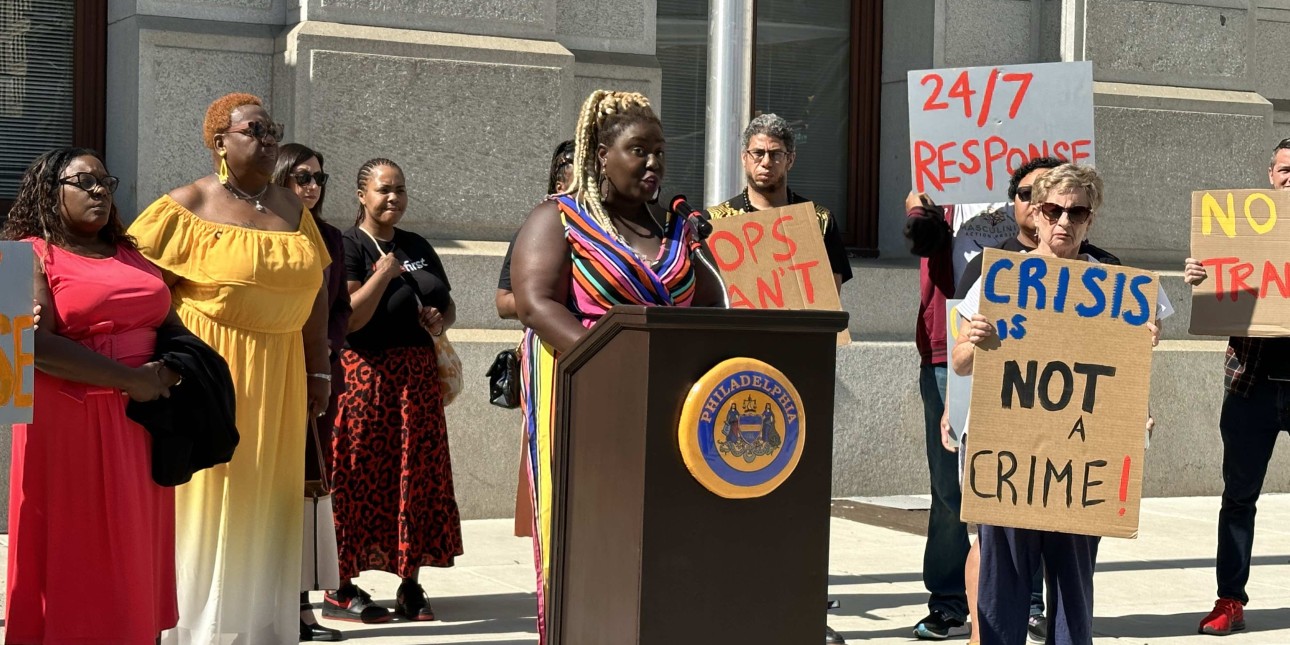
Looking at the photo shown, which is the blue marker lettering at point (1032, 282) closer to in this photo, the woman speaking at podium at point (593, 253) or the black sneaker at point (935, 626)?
the woman speaking at podium at point (593, 253)

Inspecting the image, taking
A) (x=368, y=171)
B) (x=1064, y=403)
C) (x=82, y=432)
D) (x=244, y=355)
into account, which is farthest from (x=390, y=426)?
(x=1064, y=403)

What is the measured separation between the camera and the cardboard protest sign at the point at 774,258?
646 cm

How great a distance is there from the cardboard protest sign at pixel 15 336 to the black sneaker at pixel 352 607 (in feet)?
8.16

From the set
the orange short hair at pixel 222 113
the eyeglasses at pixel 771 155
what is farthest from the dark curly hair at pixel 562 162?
the orange short hair at pixel 222 113

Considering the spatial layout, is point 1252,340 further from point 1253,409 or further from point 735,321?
point 735,321

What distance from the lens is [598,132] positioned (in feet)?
15.1

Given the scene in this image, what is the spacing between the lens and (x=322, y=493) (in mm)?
6348

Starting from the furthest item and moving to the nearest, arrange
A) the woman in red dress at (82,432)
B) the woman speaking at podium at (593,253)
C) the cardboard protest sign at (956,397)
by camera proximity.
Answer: the cardboard protest sign at (956,397) → the woman in red dress at (82,432) → the woman speaking at podium at (593,253)

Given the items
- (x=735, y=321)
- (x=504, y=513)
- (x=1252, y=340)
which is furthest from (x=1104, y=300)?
(x=504, y=513)

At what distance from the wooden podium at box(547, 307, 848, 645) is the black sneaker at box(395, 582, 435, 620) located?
2.83m

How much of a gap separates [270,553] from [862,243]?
673 centimetres

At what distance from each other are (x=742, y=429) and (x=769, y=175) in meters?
2.83

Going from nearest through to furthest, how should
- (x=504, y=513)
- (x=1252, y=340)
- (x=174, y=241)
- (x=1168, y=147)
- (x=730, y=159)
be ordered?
(x=174, y=241), (x=1252, y=340), (x=730, y=159), (x=504, y=513), (x=1168, y=147)

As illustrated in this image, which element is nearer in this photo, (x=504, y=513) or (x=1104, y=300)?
(x=1104, y=300)
